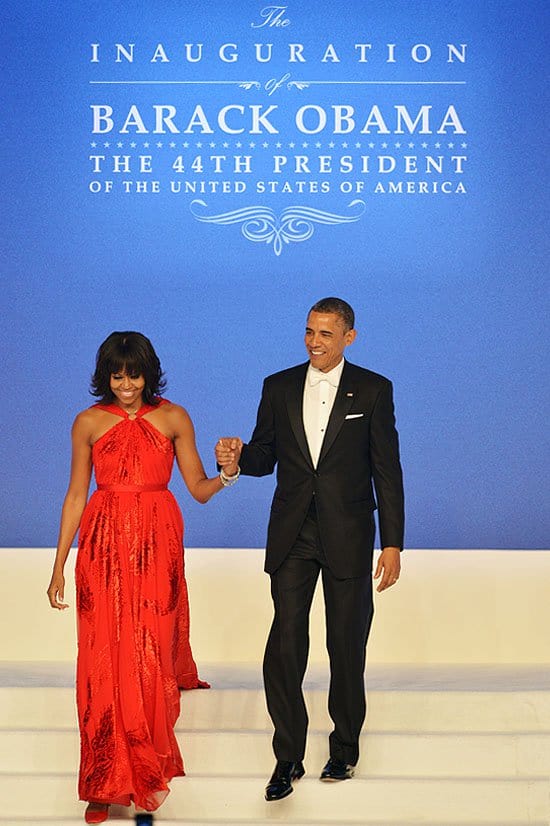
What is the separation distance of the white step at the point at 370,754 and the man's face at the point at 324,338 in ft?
4.31

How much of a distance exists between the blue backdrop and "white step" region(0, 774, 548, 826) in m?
2.05

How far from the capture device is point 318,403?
14.5 ft

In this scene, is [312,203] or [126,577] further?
[312,203]

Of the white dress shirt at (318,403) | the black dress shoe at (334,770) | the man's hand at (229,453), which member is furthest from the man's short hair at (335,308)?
the black dress shoe at (334,770)

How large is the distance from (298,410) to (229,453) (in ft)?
0.99

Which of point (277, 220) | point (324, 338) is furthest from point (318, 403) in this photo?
point (277, 220)

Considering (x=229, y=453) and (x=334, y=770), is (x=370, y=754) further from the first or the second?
(x=229, y=453)

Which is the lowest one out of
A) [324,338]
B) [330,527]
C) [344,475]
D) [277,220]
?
[330,527]

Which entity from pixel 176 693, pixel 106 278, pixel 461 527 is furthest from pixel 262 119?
pixel 176 693

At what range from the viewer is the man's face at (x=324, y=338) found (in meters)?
4.33

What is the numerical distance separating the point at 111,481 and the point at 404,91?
9.52 feet

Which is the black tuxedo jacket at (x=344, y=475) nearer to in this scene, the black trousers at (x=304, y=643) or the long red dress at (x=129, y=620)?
the black trousers at (x=304, y=643)

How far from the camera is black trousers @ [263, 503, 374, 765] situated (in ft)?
14.2

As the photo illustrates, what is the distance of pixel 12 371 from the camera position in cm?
656
